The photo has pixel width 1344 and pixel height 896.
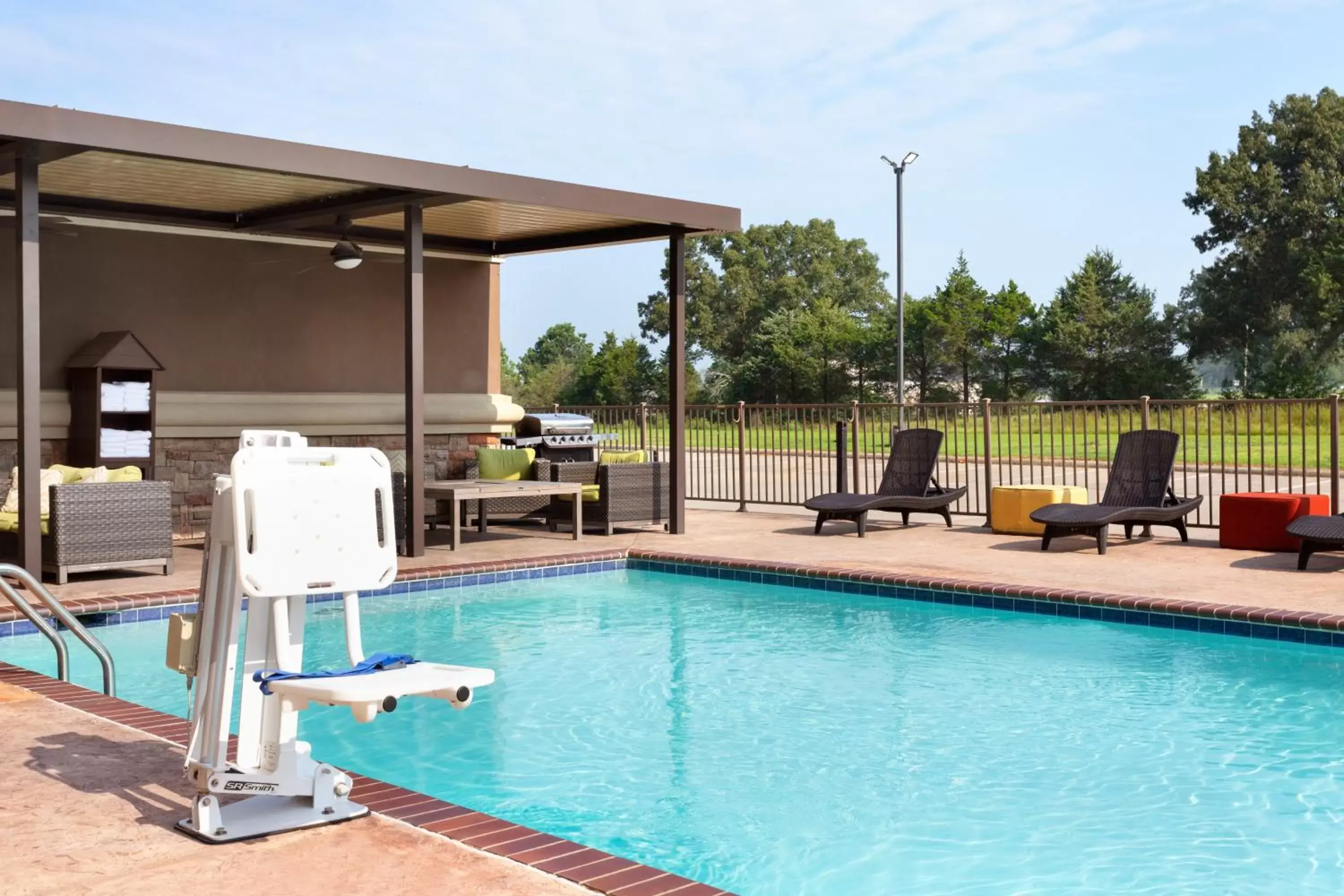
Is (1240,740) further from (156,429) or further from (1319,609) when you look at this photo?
(156,429)

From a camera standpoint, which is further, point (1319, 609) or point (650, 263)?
point (650, 263)

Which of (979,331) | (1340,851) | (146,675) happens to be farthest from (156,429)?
(979,331)

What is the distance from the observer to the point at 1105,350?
46781mm

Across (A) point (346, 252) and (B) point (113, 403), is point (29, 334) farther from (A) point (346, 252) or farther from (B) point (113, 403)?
(A) point (346, 252)

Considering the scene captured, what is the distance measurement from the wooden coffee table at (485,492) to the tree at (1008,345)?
125 ft

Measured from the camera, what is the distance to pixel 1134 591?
8320 mm

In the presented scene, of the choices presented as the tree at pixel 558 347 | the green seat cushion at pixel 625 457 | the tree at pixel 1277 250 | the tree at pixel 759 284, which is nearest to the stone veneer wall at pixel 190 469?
the green seat cushion at pixel 625 457

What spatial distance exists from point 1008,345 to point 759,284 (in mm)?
16400

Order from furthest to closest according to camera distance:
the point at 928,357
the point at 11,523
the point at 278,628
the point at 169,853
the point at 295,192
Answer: the point at 928,357 → the point at 295,192 → the point at 11,523 → the point at 278,628 → the point at 169,853

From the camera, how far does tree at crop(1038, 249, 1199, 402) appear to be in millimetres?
45938

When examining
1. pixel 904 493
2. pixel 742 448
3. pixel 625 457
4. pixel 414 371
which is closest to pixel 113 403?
pixel 414 371

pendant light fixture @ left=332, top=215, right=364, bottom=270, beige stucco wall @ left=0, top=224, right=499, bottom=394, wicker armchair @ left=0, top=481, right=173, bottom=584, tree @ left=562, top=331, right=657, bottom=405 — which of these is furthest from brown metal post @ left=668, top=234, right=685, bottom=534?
tree @ left=562, top=331, right=657, bottom=405

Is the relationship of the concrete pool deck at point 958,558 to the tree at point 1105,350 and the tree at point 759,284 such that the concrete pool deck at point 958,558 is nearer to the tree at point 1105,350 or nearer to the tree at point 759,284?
the tree at point 1105,350

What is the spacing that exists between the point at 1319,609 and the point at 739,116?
36068mm
